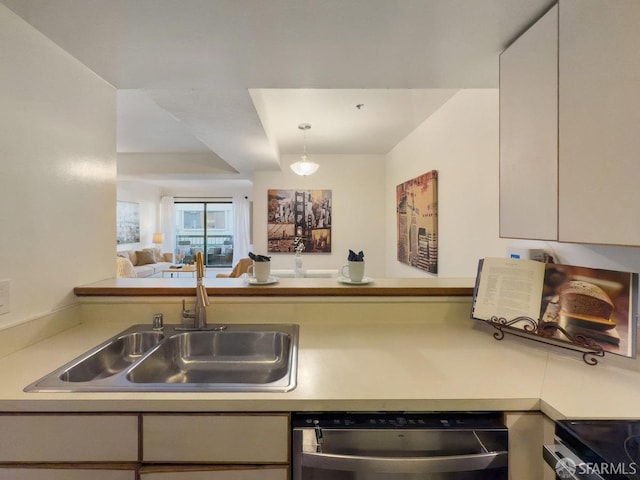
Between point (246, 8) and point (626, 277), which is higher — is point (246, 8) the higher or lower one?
the higher one

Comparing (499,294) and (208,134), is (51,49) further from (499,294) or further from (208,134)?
(499,294)

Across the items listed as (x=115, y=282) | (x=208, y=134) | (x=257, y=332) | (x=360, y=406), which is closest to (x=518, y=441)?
(x=360, y=406)

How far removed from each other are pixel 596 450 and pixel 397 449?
415 millimetres

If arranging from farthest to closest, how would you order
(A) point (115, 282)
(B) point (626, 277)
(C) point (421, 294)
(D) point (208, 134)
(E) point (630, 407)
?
1. (D) point (208, 134)
2. (A) point (115, 282)
3. (C) point (421, 294)
4. (B) point (626, 277)
5. (E) point (630, 407)

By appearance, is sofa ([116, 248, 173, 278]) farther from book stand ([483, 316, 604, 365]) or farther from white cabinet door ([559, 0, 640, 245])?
white cabinet door ([559, 0, 640, 245])

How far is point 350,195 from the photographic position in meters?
4.83

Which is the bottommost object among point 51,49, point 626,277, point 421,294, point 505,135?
point 421,294

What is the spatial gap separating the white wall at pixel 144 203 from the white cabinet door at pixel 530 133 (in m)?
7.34

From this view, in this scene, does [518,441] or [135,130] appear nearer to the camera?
[518,441]

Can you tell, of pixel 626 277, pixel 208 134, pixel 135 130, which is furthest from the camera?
pixel 135 130

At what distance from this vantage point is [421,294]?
1.44 metres

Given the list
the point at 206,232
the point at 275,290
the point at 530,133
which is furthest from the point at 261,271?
the point at 206,232

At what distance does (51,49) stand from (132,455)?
1.54m

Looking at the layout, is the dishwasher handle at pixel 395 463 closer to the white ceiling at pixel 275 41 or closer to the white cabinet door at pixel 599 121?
the white cabinet door at pixel 599 121
